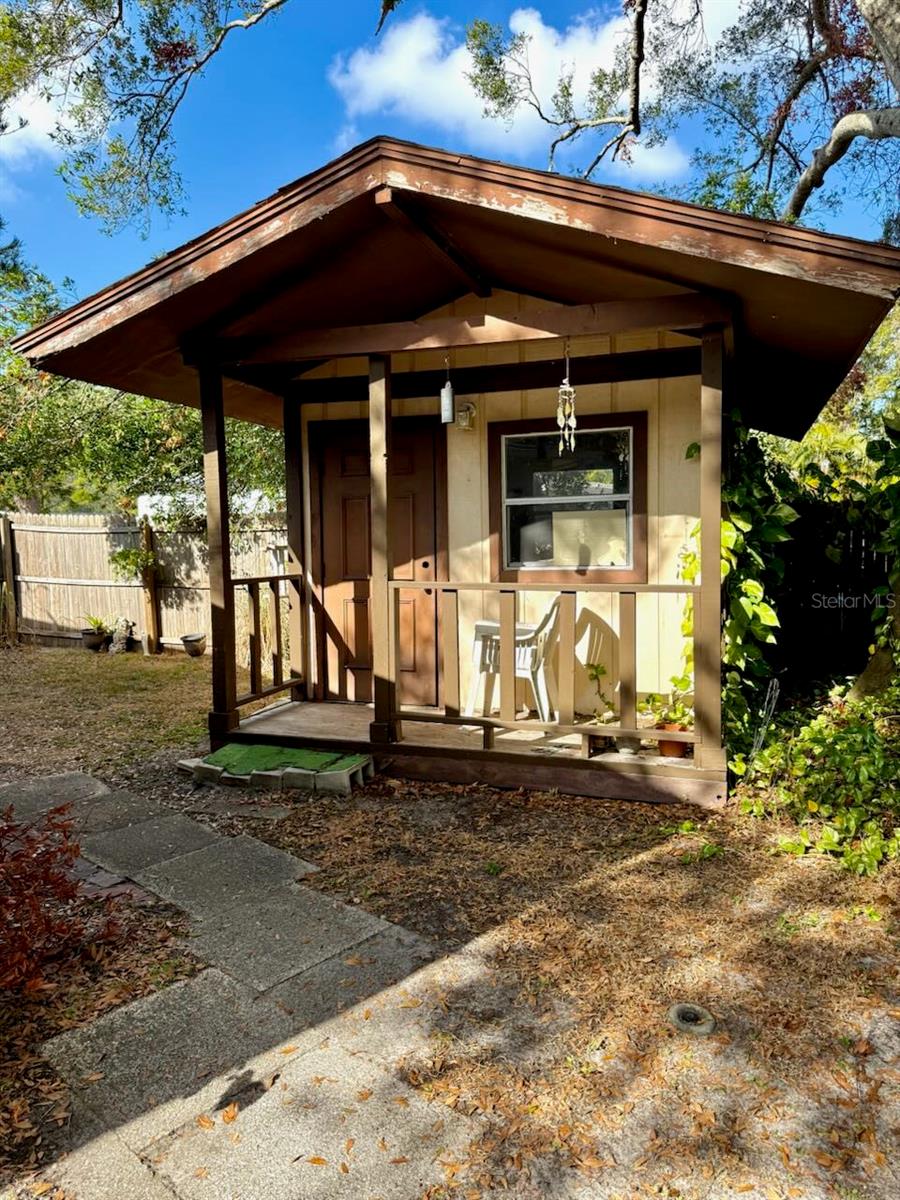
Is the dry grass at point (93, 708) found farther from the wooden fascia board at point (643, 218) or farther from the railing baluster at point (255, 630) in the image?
the wooden fascia board at point (643, 218)

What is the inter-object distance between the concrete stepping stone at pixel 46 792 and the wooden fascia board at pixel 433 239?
3.68 metres

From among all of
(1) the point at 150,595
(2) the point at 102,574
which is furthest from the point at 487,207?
(2) the point at 102,574

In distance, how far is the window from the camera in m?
5.05

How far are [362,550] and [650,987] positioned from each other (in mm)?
3936

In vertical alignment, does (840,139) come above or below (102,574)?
above

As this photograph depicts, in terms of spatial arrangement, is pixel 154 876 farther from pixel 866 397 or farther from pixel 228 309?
pixel 866 397

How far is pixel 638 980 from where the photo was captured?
2.44m

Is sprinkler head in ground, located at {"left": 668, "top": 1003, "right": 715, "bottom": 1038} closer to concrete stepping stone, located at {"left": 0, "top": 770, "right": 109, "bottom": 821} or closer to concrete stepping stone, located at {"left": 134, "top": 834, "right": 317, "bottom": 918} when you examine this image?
concrete stepping stone, located at {"left": 134, "top": 834, "right": 317, "bottom": 918}

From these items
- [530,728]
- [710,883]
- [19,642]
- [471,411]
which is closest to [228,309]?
[471,411]

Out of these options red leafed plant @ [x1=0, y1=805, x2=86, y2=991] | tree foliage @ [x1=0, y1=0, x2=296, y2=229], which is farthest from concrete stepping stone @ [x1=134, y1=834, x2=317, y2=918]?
tree foliage @ [x1=0, y1=0, x2=296, y2=229]

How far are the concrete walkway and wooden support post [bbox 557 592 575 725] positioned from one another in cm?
171

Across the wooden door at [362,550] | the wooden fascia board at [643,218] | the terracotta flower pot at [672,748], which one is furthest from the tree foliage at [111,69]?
the terracotta flower pot at [672,748]

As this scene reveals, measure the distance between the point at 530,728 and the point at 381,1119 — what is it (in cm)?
247

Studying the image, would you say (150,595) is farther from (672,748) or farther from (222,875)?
(672,748)
